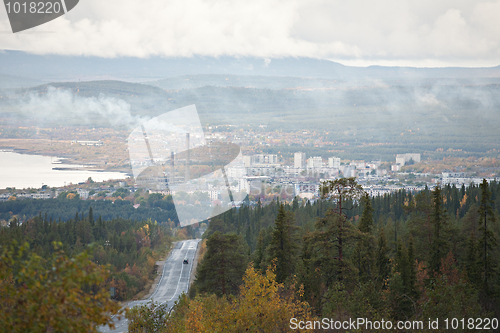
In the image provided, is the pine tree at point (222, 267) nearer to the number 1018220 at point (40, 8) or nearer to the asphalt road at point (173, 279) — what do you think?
the asphalt road at point (173, 279)

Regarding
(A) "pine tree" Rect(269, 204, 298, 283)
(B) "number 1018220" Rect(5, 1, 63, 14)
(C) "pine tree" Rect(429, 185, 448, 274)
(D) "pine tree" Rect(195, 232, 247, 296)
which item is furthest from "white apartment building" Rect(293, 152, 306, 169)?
(B) "number 1018220" Rect(5, 1, 63, 14)

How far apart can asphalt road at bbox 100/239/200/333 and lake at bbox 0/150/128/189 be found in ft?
228

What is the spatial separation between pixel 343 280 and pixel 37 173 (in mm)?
147534

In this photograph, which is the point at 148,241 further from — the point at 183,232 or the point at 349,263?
the point at 349,263

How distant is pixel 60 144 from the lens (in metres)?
169

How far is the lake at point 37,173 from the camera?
130488 mm

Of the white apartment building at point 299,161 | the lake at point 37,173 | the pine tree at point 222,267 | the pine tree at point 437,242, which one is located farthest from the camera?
the white apartment building at point 299,161

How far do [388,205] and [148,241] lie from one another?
3635 cm

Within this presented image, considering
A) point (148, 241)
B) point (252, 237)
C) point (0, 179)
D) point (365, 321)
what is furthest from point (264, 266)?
point (0, 179)

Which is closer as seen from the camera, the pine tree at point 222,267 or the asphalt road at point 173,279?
the pine tree at point 222,267

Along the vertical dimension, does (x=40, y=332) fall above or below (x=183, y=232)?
above

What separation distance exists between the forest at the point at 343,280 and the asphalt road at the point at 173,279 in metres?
13.2

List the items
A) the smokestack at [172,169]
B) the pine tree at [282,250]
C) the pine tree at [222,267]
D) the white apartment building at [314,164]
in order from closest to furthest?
the smokestack at [172,169], the pine tree at [282,250], the pine tree at [222,267], the white apartment building at [314,164]

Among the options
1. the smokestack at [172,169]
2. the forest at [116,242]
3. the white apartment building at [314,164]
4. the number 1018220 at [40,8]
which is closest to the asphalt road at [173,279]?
the forest at [116,242]
